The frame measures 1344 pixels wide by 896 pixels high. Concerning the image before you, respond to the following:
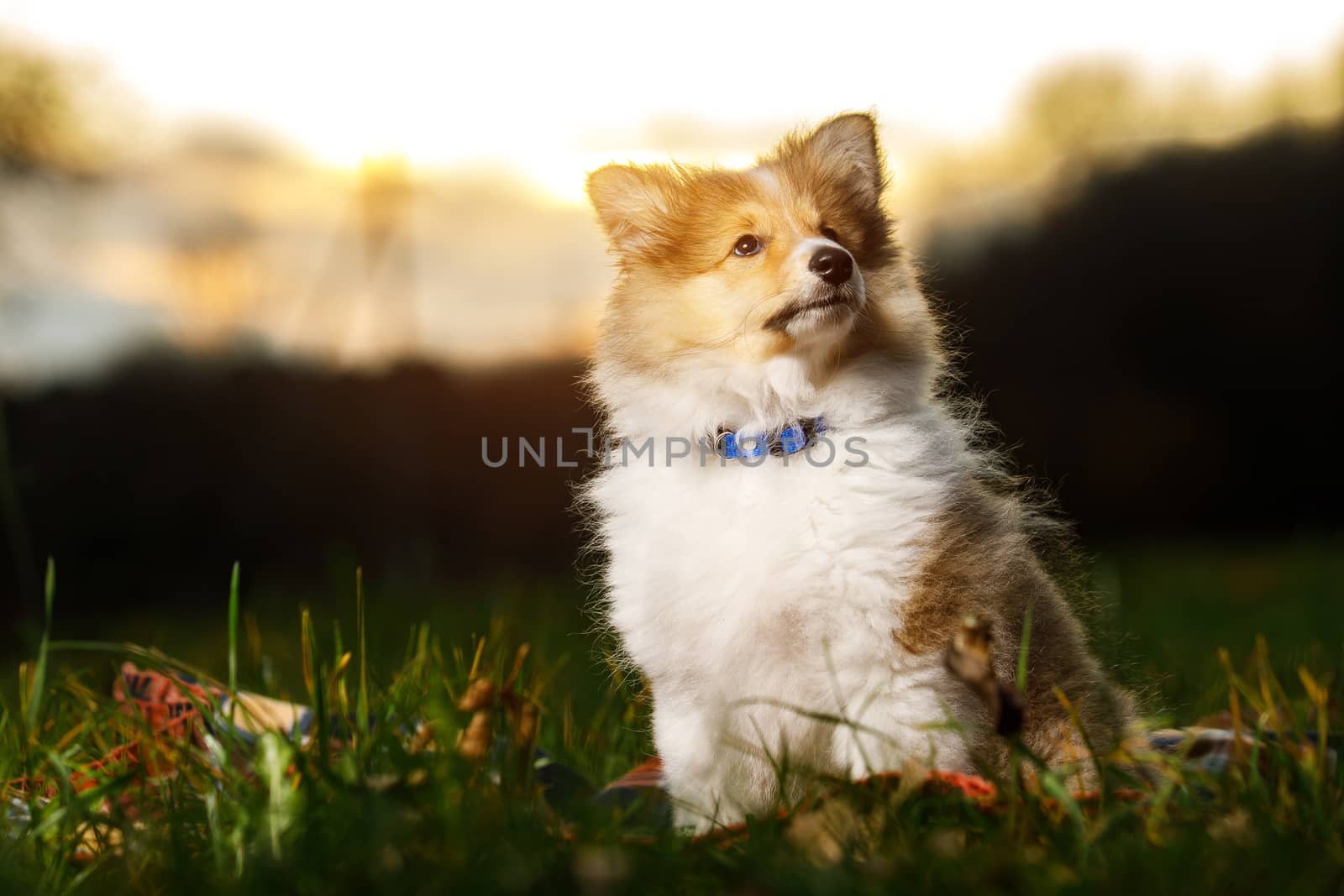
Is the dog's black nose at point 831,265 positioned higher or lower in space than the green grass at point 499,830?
higher

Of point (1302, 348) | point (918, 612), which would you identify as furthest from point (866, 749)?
point (1302, 348)

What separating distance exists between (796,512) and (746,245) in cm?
72

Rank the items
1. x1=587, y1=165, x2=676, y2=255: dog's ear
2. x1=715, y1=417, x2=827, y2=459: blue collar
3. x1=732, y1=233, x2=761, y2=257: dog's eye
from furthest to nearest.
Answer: x1=587, y1=165, x2=676, y2=255: dog's ear
x1=732, y1=233, x2=761, y2=257: dog's eye
x1=715, y1=417, x2=827, y2=459: blue collar

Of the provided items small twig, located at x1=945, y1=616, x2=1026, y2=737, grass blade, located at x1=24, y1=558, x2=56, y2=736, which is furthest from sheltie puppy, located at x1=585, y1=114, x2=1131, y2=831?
grass blade, located at x1=24, y1=558, x2=56, y2=736

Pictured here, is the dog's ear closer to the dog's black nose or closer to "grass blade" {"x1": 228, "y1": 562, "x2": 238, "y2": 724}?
the dog's black nose

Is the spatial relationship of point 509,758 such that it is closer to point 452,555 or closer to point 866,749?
point 866,749

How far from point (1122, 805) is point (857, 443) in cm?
92

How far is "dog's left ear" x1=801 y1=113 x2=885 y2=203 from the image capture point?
115 inches

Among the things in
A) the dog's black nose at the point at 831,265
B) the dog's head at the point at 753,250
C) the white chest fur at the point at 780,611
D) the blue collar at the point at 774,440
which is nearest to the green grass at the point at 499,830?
the white chest fur at the point at 780,611

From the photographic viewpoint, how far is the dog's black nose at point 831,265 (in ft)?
8.11

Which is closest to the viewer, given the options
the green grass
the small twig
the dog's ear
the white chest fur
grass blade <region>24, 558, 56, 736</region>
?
the green grass

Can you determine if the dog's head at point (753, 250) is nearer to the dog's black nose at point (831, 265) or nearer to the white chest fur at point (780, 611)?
the dog's black nose at point (831, 265)

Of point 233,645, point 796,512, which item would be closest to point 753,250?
point 796,512

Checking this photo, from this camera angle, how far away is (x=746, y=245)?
8.81 feet
